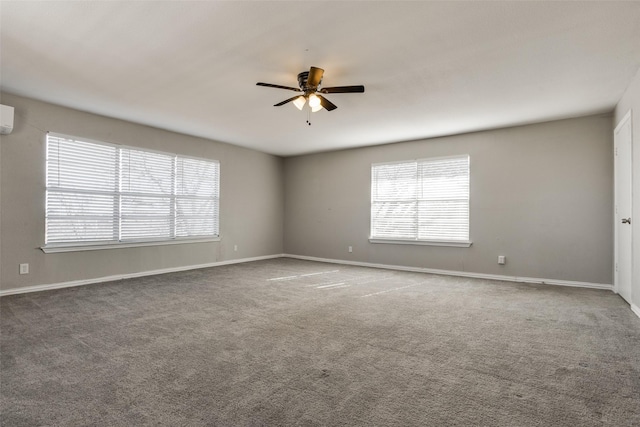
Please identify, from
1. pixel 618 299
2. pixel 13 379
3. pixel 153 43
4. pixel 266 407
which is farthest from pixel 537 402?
pixel 153 43

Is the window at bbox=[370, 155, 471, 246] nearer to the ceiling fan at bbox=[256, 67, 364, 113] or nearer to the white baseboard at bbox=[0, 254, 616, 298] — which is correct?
the white baseboard at bbox=[0, 254, 616, 298]

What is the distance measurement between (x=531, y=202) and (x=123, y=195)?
259 inches

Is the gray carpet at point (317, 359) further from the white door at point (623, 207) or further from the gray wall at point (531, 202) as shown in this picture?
the gray wall at point (531, 202)

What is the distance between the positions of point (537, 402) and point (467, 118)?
4164 millimetres

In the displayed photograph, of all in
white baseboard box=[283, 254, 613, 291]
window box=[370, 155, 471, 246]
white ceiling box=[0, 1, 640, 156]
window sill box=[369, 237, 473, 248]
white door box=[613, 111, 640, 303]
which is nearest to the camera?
white ceiling box=[0, 1, 640, 156]

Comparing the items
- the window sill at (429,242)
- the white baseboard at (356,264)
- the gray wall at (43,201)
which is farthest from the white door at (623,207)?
the gray wall at (43,201)

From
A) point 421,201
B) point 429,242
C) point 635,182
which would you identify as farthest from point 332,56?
point 429,242

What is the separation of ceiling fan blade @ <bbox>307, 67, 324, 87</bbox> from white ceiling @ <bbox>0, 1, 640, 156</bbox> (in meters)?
0.13

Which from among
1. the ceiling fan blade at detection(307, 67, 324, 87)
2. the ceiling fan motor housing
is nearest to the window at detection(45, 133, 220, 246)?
the ceiling fan motor housing

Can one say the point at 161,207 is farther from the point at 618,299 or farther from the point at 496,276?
the point at 618,299

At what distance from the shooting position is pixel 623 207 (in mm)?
4184

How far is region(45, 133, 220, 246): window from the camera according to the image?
477 centimetres

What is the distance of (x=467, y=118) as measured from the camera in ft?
16.6

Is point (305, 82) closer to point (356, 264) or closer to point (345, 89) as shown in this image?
point (345, 89)
